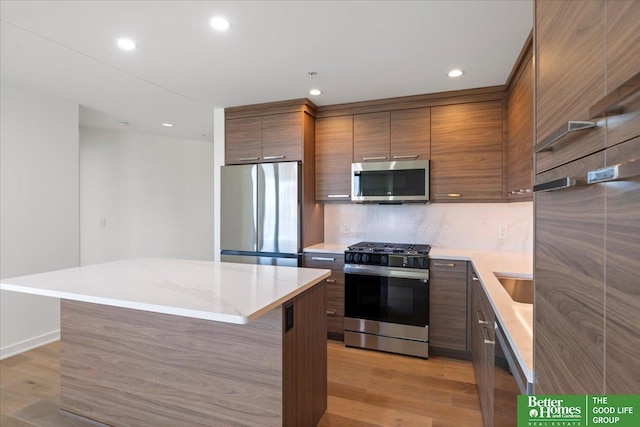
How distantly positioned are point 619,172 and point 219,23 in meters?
2.11

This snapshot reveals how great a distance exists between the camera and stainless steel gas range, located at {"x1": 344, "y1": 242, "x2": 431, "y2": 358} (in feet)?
9.46

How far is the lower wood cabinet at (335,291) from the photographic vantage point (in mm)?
3182

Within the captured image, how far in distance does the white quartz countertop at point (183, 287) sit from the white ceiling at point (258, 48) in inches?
59.9

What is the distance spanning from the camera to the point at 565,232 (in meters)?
0.71

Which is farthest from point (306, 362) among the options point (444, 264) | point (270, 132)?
point (270, 132)

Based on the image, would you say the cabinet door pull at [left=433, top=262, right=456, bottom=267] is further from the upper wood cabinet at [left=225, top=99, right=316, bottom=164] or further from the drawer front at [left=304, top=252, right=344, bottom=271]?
the upper wood cabinet at [left=225, top=99, right=316, bottom=164]

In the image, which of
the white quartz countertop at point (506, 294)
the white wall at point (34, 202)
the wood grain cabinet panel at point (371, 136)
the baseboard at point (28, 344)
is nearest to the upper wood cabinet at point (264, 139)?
the wood grain cabinet panel at point (371, 136)

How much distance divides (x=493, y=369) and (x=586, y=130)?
1262mm

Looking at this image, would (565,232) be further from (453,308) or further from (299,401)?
(453,308)

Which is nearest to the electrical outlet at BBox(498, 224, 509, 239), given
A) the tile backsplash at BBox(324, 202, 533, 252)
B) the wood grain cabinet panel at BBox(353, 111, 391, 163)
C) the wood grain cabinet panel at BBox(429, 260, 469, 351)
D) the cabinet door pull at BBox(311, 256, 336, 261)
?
the tile backsplash at BBox(324, 202, 533, 252)

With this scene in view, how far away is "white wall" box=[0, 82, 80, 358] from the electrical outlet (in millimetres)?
4424

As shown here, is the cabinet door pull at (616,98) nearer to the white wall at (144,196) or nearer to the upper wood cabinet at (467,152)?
the upper wood cabinet at (467,152)

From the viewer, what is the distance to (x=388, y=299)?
9.84ft

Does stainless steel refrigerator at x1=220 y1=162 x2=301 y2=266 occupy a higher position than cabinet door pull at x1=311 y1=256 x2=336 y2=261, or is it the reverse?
stainless steel refrigerator at x1=220 y1=162 x2=301 y2=266
